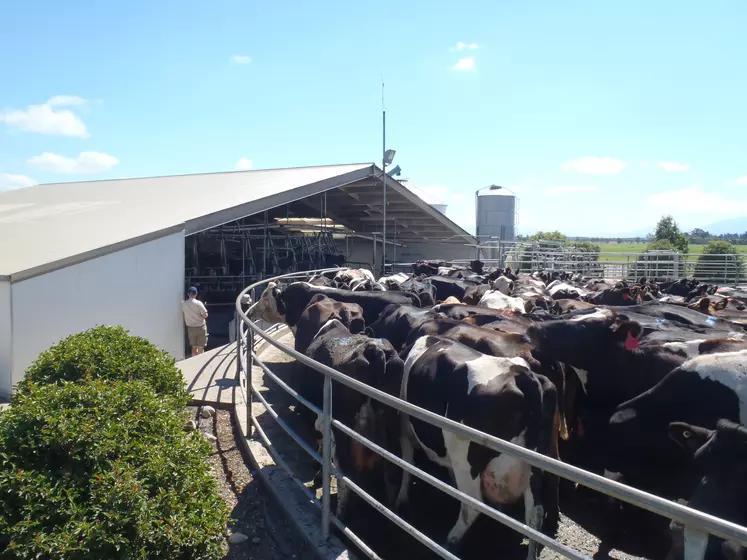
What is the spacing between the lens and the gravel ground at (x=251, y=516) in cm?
395

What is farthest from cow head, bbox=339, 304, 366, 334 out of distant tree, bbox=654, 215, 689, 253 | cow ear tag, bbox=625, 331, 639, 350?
distant tree, bbox=654, 215, 689, 253

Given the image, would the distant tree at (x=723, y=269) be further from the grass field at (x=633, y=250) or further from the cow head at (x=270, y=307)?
the cow head at (x=270, y=307)

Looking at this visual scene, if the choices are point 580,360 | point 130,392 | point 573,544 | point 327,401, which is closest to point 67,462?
point 130,392

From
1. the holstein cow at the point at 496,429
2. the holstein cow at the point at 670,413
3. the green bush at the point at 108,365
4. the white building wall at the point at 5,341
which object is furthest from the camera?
the white building wall at the point at 5,341

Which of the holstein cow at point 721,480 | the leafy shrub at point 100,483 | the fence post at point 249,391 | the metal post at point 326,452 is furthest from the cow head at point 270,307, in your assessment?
the holstein cow at point 721,480

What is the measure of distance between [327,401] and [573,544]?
2119 mm

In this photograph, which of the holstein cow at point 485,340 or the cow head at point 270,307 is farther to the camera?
the cow head at point 270,307

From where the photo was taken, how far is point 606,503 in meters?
4.45

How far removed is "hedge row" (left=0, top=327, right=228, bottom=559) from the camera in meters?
2.95

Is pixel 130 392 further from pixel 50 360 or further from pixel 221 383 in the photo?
pixel 221 383

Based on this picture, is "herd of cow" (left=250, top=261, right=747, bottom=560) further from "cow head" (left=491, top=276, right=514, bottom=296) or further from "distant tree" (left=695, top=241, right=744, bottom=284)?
"distant tree" (left=695, top=241, right=744, bottom=284)

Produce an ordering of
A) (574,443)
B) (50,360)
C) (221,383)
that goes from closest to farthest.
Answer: (574,443), (50,360), (221,383)

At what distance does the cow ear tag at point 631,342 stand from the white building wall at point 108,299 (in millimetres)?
8123

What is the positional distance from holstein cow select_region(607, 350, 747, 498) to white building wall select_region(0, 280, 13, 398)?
8.37 metres
